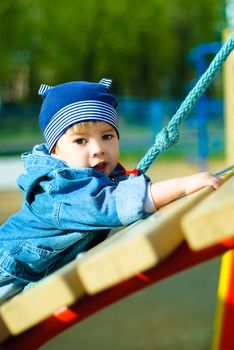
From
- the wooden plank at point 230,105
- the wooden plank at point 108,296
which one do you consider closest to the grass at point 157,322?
the wooden plank at point 230,105

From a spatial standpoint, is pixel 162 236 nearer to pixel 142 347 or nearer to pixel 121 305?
pixel 142 347

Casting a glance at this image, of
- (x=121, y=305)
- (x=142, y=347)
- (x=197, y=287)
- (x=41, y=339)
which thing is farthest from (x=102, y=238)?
(x=197, y=287)

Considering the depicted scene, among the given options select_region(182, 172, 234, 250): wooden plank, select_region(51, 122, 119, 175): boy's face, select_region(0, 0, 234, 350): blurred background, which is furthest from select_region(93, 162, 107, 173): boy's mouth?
select_region(0, 0, 234, 350): blurred background

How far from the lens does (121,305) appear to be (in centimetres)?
375

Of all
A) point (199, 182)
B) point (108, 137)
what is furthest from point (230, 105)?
point (199, 182)

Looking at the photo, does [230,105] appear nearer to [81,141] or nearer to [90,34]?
[81,141]

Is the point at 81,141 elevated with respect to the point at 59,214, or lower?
elevated

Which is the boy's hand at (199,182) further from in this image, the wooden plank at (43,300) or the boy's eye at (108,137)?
Answer: the wooden plank at (43,300)

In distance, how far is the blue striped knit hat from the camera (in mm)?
1676

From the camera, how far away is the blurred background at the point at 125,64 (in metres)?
12.1

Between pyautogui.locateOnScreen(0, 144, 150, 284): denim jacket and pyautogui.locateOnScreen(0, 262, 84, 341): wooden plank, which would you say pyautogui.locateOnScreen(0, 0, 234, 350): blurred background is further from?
pyautogui.locateOnScreen(0, 262, 84, 341): wooden plank

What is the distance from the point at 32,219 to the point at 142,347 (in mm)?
1711

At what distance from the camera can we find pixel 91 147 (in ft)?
5.49

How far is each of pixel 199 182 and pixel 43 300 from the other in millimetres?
593
